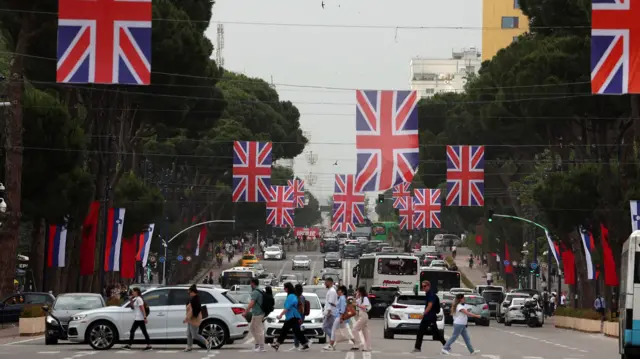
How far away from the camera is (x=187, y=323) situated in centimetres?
3528

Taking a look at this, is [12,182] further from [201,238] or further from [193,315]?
[201,238]

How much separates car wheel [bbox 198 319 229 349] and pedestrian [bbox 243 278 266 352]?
1024 millimetres

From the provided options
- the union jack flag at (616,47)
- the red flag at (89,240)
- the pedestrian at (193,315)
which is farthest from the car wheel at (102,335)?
the red flag at (89,240)

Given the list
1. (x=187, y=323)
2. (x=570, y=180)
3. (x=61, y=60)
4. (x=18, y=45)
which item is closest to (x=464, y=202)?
(x=570, y=180)

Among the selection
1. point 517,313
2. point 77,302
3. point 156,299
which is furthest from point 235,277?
point 156,299

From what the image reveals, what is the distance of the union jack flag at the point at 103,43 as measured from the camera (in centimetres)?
4191

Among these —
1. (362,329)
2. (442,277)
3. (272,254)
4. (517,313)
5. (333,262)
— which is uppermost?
(272,254)

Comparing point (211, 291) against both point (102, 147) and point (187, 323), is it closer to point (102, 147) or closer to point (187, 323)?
point (187, 323)

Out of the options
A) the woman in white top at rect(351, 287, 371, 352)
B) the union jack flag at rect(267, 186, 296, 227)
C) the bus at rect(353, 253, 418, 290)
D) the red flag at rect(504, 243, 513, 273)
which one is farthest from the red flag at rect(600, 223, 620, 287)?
the red flag at rect(504, 243, 513, 273)

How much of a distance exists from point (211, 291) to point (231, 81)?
291 feet

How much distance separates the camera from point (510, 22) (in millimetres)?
151875

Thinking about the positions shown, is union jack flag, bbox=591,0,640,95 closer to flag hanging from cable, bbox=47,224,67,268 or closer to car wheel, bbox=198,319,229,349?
car wheel, bbox=198,319,229,349

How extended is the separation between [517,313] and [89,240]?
2010 centimetres

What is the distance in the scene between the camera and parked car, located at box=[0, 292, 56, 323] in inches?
2018
